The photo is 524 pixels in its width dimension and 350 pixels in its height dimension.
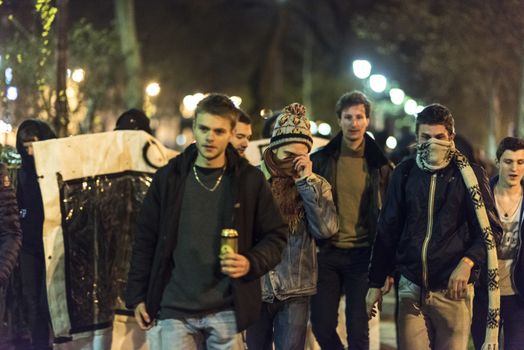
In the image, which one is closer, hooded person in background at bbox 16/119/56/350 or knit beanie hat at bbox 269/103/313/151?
knit beanie hat at bbox 269/103/313/151

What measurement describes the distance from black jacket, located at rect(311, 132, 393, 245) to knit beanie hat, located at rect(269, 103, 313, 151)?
2.69 ft

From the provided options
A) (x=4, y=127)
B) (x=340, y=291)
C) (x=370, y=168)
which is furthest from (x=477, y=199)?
(x=4, y=127)

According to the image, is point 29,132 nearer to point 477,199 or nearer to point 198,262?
point 198,262

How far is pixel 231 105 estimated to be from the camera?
15.1 feet

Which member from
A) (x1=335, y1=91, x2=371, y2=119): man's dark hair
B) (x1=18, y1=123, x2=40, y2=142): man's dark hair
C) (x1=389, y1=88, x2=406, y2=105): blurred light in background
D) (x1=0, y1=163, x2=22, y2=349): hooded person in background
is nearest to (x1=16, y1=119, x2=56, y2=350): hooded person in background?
(x1=18, y1=123, x2=40, y2=142): man's dark hair

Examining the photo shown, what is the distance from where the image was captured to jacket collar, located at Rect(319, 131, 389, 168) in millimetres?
6594

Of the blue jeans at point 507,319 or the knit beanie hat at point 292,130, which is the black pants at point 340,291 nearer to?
the blue jeans at point 507,319

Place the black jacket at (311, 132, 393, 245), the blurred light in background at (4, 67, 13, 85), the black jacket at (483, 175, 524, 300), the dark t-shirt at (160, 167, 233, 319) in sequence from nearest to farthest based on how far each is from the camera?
the dark t-shirt at (160, 167, 233, 319) < the black jacket at (483, 175, 524, 300) < the black jacket at (311, 132, 393, 245) < the blurred light in background at (4, 67, 13, 85)

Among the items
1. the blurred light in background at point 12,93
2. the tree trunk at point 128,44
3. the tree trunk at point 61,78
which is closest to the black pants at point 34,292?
the blurred light in background at point 12,93

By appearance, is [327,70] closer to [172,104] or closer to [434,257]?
[172,104]

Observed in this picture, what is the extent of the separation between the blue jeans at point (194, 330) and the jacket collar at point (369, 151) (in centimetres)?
244

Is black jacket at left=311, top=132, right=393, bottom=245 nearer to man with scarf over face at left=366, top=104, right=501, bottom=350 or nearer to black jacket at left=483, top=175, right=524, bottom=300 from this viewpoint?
man with scarf over face at left=366, top=104, right=501, bottom=350

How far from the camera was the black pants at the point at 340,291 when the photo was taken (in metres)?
6.21

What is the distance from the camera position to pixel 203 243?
4.43m
